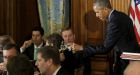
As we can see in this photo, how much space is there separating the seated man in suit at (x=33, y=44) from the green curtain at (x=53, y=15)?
365 mm

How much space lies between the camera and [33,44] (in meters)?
5.12

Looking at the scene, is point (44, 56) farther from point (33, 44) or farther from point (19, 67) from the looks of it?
point (33, 44)

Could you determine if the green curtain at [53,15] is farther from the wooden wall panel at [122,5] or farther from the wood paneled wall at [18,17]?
the wooden wall panel at [122,5]

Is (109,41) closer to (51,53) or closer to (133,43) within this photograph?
(133,43)

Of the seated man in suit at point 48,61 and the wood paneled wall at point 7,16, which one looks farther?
the wood paneled wall at point 7,16

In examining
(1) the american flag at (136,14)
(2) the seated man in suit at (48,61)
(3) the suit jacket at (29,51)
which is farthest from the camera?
(3) the suit jacket at (29,51)

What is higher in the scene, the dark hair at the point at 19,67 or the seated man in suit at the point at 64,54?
the dark hair at the point at 19,67

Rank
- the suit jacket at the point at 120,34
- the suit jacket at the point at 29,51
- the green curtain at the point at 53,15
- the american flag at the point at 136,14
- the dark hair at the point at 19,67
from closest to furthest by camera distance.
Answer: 1. the dark hair at the point at 19,67
2. the suit jacket at the point at 120,34
3. the american flag at the point at 136,14
4. the suit jacket at the point at 29,51
5. the green curtain at the point at 53,15

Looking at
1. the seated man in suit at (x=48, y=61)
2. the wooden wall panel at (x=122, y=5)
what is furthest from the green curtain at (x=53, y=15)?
the seated man in suit at (x=48, y=61)

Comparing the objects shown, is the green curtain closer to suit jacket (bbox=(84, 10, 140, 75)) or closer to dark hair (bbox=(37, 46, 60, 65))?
suit jacket (bbox=(84, 10, 140, 75))

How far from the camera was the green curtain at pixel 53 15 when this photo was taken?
551 centimetres

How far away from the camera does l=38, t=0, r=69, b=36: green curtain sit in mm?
5512

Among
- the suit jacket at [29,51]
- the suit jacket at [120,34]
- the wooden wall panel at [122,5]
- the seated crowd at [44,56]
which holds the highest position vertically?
the wooden wall panel at [122,5]

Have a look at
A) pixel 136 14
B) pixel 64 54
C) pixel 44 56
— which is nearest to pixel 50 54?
pixel 44 56
